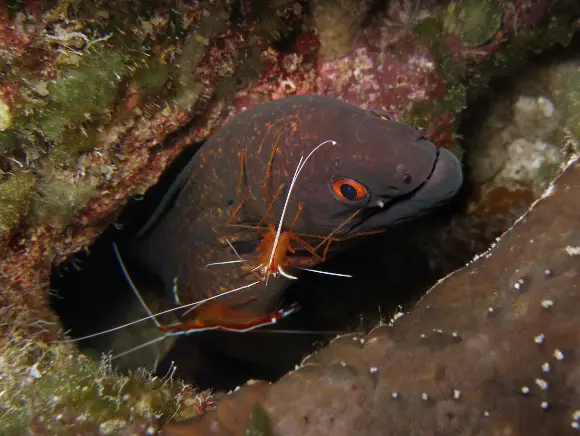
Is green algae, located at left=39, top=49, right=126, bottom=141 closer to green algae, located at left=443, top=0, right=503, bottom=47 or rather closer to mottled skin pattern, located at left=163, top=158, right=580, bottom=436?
mottled skin pattern, located at left=163, top=158, right=580, bottom=436

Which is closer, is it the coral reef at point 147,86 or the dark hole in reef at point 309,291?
the coral reef at point 147,86

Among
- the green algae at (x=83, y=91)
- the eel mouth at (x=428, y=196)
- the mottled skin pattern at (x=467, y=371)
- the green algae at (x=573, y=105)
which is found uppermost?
the green algae at (x=83, y=91)

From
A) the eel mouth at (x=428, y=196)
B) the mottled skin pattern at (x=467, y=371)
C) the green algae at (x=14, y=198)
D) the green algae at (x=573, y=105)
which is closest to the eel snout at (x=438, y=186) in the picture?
the eel mouth at (x=428, y=196)

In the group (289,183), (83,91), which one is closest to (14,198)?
(83,91)

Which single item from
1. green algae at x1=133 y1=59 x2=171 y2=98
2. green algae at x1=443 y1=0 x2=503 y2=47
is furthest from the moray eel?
→ green algae at x1=443 y1=0 x2=503 y2=47

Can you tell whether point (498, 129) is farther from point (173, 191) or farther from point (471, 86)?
point (173, 191)

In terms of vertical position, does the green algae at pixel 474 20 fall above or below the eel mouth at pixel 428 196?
above

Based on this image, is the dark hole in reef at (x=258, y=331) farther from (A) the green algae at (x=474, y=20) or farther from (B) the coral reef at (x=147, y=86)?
(A) the green algae at (x=474, y=20)
